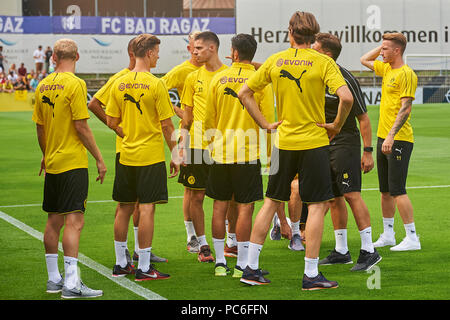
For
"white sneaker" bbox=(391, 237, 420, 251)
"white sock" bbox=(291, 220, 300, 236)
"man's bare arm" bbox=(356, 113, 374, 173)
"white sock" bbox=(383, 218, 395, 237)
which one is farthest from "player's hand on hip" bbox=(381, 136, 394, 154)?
"white sock" bbox=(291, 220, 300, 236)

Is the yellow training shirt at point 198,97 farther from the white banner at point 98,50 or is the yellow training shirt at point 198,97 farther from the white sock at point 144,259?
the white banner at point 98,50

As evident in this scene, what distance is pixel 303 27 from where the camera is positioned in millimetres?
6895

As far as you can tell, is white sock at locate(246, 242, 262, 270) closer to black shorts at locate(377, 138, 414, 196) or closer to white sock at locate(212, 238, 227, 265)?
white sock at locate(212, 238, 227, 265)

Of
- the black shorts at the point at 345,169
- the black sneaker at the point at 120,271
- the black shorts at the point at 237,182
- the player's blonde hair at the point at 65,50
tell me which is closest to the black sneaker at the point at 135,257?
the black sneaker at the point at 120,271

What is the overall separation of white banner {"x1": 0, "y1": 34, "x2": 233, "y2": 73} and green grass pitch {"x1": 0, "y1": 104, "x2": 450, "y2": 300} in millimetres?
32150

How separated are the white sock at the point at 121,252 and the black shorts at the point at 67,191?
0.79 meters

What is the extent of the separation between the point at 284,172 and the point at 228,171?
837 millimetres

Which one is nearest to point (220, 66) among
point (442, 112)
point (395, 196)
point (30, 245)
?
point (395, 196)

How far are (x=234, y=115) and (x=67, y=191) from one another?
1752 millimetres

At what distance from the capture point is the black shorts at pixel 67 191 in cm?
700

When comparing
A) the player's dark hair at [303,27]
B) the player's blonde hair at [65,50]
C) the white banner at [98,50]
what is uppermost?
the white banner at [98,50]

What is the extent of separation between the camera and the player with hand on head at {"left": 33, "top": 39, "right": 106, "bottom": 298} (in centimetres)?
690

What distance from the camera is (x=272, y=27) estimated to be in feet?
163
